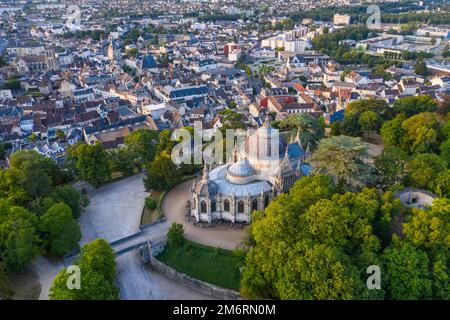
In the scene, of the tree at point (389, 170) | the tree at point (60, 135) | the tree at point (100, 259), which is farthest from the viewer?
the tree at point (60, 135)

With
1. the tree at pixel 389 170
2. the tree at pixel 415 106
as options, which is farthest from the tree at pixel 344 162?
the tree at pixel 415 106

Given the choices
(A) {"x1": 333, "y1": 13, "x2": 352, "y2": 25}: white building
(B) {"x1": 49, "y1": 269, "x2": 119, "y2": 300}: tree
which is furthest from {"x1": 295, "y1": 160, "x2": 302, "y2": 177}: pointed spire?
(A) {"x1": 333, "y1": 13, "x2": 352, "y2": 25}: white building

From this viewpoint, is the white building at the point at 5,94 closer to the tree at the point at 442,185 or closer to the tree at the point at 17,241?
the tree at the point at 17,241

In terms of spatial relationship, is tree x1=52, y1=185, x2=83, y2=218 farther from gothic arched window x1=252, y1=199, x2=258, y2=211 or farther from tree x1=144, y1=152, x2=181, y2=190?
gothic arched window x1=252, y1=199, x2=258, y2=211

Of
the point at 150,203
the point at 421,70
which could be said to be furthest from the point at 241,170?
the point at 421,70

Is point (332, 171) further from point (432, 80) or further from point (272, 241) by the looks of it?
point (432, 80)

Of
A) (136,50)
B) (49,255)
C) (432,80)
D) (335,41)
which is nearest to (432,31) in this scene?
(335,41)

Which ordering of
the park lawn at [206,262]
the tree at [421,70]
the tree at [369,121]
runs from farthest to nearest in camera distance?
the tree at [421,70]
the tree at [369,121]
the park lawn at [206,262]
